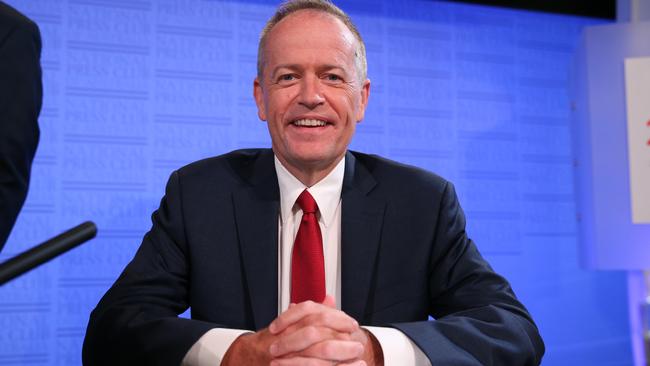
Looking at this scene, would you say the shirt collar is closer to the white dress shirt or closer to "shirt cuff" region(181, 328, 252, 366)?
the white dress shirt

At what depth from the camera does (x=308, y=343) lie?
1.23 m

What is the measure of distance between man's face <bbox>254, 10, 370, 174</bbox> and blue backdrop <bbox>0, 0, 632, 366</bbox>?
40.4 inches

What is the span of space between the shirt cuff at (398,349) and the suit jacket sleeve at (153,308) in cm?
32

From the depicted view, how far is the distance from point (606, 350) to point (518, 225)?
736mm

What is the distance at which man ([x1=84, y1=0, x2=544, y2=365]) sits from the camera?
1578mm

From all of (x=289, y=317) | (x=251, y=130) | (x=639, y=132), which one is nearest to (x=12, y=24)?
(x=289, y=317)

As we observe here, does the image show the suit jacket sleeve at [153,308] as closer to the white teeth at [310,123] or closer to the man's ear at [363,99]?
the white teeth at [310,123]

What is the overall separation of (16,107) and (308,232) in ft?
2.73

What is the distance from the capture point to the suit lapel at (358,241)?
1597 millimetres

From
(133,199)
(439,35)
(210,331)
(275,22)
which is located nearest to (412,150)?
(439,35)

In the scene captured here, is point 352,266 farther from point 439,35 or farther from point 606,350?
point 606,350

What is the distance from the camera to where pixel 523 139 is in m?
3.20

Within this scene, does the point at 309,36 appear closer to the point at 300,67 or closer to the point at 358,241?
the point at 300,67

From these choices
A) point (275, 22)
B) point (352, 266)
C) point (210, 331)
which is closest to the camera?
point (210, 331)
